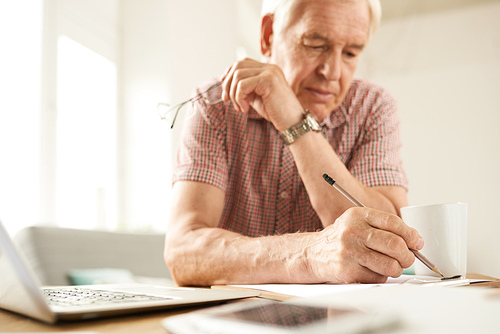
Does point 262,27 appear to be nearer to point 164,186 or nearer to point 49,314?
point 49,314

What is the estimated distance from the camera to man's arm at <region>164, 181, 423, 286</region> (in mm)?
615

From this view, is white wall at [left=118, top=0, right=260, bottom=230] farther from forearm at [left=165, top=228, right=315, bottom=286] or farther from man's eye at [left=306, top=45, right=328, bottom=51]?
forearm at [left=165, top=228, right=315, bottom=286]

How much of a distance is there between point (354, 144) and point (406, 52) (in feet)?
10.8

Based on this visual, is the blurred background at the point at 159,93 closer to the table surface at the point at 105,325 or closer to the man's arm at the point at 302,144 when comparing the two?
the man's arm at the point at 302,144

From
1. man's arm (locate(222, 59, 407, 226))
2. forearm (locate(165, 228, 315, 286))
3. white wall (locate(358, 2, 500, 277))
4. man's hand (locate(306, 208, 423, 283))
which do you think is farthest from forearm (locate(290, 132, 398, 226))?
white wall (locate(358, 2, 500, 277))

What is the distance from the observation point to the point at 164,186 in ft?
12.4

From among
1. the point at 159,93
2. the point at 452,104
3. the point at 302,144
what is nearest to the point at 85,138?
the point at 159,93

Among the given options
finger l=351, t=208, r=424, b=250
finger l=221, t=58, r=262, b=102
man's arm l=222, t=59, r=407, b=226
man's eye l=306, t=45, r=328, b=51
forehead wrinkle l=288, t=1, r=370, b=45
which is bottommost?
finger l=351, t=208, r=424, b=250

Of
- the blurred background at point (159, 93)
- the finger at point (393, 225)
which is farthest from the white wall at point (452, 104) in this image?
the finger at point (393, 225)

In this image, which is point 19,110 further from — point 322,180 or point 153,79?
point 322,180

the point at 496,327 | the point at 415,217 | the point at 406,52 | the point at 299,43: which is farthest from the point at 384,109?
the point at 406,52

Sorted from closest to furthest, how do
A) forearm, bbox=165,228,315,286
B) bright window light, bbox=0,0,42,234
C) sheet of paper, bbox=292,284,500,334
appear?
sheet of paper, bbox=292,284,500,334, forearm, bbox=165,228,315,286, bright window light, bbox=0,0,42,234

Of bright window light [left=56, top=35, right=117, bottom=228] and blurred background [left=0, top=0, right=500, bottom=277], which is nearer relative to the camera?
blurred background [left=0, top=0, right=500, bottom=277]

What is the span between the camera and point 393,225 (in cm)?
61
